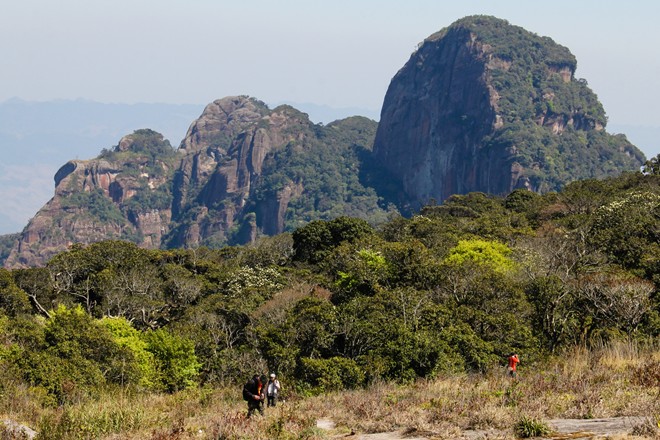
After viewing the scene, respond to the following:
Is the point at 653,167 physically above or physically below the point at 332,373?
above

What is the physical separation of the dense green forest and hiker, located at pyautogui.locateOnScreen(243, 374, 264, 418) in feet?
19.2

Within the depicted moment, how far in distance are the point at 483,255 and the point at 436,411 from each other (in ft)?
100

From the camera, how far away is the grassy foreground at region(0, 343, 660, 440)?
9625 mm

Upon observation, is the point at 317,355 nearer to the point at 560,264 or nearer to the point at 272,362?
the point at 272,362

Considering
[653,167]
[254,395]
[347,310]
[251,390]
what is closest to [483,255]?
[347,310]

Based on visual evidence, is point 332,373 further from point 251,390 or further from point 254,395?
point 254,395

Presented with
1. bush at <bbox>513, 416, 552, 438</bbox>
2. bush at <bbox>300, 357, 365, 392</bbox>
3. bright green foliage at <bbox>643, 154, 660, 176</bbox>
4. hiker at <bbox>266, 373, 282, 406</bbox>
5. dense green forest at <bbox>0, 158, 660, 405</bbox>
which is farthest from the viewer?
bright green foliage at <bbox>643, 154, 660, 176</bbox>

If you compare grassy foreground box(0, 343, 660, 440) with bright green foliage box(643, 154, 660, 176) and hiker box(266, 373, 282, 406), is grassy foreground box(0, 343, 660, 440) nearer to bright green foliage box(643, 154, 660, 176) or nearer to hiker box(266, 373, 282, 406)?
hiker box(266, 373, 282, 406)

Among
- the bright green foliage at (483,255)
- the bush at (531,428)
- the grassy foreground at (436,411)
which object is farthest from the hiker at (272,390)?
the bright green foliage at (483,255)

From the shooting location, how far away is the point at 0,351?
2545 cm

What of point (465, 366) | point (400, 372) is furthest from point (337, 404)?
point (465, 366)

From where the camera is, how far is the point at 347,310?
92.2 ft

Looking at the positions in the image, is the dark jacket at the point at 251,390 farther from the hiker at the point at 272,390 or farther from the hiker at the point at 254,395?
the hiker at the point at 272,390

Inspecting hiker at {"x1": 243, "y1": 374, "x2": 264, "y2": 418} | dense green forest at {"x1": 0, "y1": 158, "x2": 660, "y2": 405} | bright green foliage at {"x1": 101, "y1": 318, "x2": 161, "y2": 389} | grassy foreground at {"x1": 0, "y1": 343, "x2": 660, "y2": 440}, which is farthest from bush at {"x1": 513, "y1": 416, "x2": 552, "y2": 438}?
bright green foliage at {"x1": 101, "y1": 318, "x2": 161, "y2": 389}
